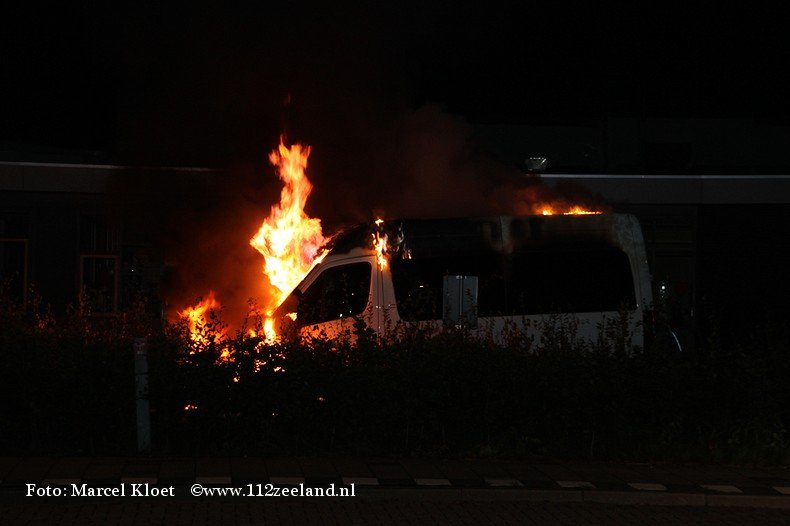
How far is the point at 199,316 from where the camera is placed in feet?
42.8

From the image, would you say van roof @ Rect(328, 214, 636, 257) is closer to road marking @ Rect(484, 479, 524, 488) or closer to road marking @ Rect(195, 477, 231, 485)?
road marking @ Rect(484, 479, 524, 488)

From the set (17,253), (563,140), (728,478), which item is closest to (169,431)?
(728,478)

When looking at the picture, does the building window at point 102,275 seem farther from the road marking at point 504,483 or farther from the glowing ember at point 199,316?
the road marking at point 504,483

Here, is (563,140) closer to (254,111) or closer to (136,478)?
(254,111)

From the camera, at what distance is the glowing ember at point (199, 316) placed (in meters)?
11.0

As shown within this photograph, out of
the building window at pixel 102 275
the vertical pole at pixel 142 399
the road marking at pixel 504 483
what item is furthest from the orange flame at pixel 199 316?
the building window at pixel 102 275

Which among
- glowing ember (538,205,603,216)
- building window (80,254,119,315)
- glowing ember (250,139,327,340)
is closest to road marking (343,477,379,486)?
glowing ember (250,139,327,340)

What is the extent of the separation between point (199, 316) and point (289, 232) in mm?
3389

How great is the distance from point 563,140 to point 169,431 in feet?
75.2

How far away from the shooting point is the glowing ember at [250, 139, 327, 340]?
52.0ft

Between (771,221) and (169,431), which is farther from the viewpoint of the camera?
(771,221)

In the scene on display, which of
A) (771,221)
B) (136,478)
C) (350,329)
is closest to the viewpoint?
(136,478)

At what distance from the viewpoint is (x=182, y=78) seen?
53.4ft

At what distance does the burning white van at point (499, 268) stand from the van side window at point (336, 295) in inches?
0.6
